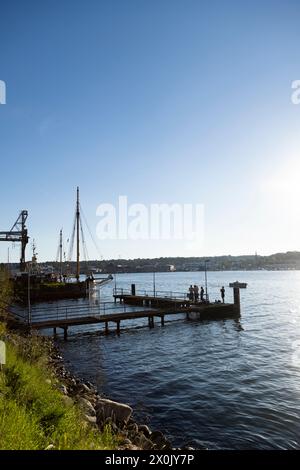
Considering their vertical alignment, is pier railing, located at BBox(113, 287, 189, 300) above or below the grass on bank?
below

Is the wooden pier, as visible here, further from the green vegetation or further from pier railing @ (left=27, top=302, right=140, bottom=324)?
the green vegetation

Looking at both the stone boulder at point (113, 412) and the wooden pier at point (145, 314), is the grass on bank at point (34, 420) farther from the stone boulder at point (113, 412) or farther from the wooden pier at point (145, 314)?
the wooden pier at point (145, 314)

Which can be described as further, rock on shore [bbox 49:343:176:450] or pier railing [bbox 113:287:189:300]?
pier railing [bbox 113:287:189:300]

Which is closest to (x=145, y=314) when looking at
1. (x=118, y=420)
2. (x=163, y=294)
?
(x=118, y=420)

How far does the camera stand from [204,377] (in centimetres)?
1802

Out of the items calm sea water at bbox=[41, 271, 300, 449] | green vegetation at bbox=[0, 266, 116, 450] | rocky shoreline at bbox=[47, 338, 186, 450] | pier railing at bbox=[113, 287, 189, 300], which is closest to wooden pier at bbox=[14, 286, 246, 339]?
pier railing at bbox=[113, 287, 189, 300]

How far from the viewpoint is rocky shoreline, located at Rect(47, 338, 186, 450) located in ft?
32.2

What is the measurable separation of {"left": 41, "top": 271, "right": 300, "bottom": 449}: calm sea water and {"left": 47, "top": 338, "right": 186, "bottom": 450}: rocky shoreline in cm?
92

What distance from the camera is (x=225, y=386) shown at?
54.4 feet

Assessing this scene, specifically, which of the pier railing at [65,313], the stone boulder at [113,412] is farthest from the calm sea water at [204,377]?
the pier railing at [65,313]

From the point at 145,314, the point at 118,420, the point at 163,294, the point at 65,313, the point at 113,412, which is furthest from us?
the point at 163,294

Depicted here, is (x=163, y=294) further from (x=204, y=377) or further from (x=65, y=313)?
(x=204, y=377)

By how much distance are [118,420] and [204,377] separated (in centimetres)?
728
